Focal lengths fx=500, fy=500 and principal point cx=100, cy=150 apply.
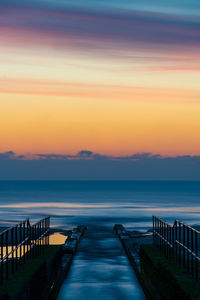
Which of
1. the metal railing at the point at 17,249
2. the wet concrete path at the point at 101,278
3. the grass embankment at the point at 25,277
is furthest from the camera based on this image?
the wet concrete path at the point at 101,278

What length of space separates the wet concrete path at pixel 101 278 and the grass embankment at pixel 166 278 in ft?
1.36

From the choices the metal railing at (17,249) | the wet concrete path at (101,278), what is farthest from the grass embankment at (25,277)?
the wet concrete path at (101,278)

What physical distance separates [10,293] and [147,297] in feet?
13.3

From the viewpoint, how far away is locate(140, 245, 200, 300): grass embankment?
9576mm

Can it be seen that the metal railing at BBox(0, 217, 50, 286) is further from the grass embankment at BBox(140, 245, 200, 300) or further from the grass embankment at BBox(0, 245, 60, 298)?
the grass embankment at BBox(140, 245, 200, 300)

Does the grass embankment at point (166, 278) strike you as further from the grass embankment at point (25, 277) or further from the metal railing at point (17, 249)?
the metal railing at point (17, 249)

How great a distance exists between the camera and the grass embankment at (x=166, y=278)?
31.4ft

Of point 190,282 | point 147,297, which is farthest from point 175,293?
point 147,297

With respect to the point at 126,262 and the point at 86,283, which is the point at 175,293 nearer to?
the point at 86,283

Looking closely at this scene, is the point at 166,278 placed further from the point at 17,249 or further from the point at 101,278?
the point at 17,249

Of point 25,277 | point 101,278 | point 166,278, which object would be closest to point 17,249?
point 101,278

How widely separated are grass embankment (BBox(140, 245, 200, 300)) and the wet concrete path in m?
0.41

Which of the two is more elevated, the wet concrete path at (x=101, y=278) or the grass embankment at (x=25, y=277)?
the grass embankment at (x=25, y=277)

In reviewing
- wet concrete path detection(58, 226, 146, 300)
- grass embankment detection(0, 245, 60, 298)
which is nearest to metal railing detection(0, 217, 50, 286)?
grass embankment detection(0, 245, 60, 298)
